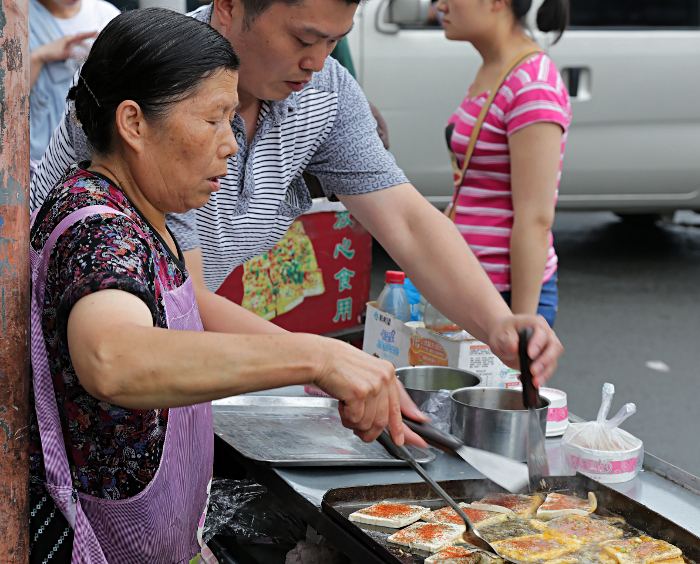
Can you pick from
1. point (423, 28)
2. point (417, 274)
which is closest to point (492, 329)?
point (417, 274)

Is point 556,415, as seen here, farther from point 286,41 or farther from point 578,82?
point 578,82

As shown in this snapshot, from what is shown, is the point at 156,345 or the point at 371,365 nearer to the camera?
the point at 156,345

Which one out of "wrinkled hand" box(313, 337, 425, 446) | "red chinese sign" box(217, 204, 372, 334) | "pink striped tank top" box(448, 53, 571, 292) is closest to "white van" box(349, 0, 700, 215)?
"red chinese sign" box(217, 204, 372, 334)

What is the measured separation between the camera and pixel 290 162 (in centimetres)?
213

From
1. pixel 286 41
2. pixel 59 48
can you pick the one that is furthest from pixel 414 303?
pixel 59 48

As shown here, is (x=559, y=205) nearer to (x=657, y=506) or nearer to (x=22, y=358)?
(x=657, y=506)

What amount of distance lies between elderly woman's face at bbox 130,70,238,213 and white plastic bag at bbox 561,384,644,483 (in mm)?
1051

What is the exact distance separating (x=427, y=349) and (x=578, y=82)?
160 inches

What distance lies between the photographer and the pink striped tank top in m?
2.50

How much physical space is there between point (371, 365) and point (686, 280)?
608 centimetres

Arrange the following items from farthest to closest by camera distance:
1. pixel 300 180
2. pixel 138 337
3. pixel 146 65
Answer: pixel 300 180, pixel 146 65, pixel 138 337

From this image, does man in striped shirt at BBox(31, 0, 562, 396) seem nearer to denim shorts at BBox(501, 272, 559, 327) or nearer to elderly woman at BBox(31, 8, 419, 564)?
elderly woman at BBox(31, 8, 419, 564)

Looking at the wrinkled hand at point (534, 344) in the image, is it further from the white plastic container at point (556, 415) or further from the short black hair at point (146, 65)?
the short black hair at point (146, 65)

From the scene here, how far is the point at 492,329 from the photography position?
1.89 m
